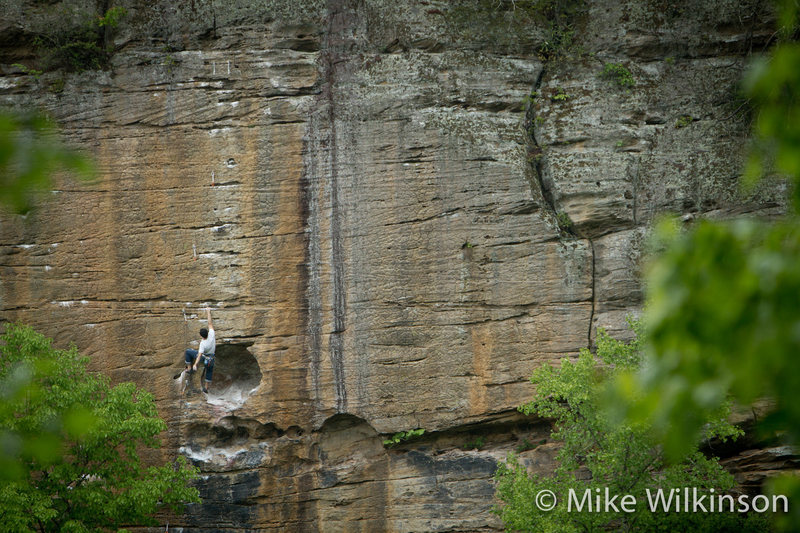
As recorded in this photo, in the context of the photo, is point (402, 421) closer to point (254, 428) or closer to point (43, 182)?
point (254, 428)

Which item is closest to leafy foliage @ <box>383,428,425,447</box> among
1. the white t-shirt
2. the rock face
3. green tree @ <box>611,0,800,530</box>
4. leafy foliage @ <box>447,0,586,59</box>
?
the rock face

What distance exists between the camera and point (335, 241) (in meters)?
13.2

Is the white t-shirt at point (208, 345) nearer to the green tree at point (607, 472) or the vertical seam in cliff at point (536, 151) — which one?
the green tree at point (607, 472)

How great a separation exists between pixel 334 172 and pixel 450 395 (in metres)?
4.75

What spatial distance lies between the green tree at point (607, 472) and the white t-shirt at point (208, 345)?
18.7 ft

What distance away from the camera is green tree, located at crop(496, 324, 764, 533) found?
34.0ft

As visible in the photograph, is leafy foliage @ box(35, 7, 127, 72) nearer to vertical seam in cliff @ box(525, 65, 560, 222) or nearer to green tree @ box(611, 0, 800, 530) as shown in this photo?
vertical seam in cliff @ box(525, 65, 560, 222)

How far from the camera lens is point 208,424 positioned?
13.3 meters

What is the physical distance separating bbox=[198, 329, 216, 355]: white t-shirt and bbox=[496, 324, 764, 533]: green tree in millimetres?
5710

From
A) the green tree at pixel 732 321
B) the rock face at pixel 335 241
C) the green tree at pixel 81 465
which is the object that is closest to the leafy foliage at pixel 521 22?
the rock face at pixel 335 241

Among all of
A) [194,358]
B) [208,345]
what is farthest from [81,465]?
[208,345]

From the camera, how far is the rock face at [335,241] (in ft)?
43.2

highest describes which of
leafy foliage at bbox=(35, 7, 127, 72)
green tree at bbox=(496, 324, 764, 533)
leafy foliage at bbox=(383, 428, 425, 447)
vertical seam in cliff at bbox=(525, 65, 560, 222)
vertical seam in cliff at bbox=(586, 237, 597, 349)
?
leafy foliage at bbox=(35, 7, 127, 72)

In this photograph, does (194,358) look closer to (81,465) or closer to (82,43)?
(81,465)
